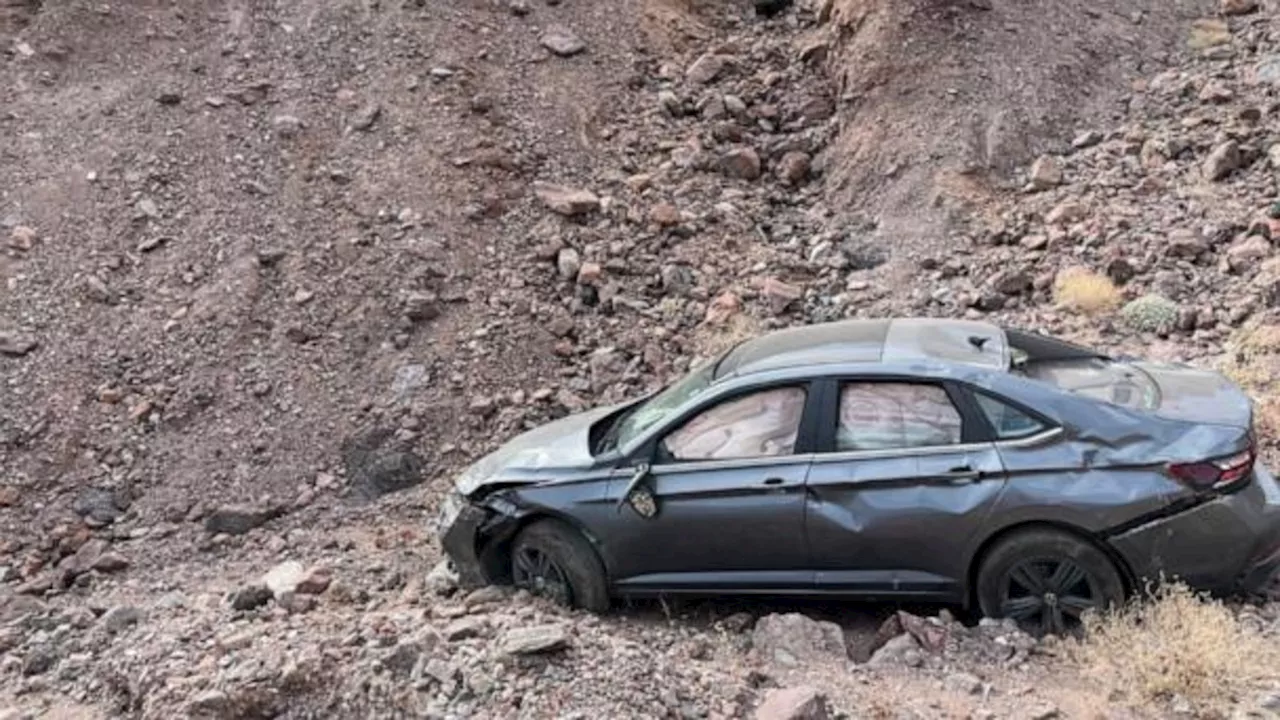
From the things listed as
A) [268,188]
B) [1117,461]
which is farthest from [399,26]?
[1117,461]

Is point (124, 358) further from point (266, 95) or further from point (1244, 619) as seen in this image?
point (1244, 619)

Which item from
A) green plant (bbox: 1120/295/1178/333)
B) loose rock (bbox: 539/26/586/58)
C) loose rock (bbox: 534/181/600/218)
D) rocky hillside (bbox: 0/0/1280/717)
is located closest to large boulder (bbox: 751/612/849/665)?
rocky hillside (bbox: 0/0/1280/717)

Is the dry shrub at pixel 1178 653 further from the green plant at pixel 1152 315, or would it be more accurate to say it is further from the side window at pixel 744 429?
A: the green plant at pixel 1152 315

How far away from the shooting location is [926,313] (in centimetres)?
1057

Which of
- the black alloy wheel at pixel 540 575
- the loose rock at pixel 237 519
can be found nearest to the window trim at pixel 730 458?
the black alloy wheel at pixel 540 575

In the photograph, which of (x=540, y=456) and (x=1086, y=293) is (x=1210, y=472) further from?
(x=1086, y=293)

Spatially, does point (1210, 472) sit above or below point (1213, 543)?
above

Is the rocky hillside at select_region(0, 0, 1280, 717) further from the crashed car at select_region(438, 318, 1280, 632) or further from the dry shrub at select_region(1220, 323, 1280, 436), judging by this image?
the crashed car at select_region(438, 318, 1280, 632)

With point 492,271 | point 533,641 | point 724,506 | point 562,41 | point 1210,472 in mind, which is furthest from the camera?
point 562,41

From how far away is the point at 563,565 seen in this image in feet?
21.7

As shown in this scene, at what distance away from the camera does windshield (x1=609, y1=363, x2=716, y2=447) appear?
21.9 feet

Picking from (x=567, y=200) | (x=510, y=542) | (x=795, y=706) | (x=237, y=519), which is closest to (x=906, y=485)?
(x=795, y=706)

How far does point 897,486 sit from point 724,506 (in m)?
0.90

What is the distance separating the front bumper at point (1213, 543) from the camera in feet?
18.5
